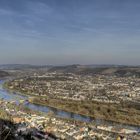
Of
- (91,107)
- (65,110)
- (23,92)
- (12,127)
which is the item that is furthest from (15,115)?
(23,92)

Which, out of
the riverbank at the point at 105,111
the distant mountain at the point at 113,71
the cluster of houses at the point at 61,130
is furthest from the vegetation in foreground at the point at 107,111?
the distant mountain at the point at 113,71

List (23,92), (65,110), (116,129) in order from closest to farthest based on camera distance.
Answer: (116,129) → (65,110) → (23,92)

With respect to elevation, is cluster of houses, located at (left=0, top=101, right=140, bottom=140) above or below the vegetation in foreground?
above

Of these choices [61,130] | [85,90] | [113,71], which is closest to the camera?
[61,130]

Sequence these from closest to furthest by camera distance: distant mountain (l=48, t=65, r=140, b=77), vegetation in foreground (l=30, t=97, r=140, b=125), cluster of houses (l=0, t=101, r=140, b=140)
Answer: cluster of houses (l=0, t=101, r=140, b=140) → vegetation in foreground (l=30, t=97, r=140, b=125) → distant mountain (l=48, t=65, r=140, b=77)

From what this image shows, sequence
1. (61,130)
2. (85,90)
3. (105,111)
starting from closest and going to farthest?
1. (61,130)
2. (105,111)
3. (85,90)

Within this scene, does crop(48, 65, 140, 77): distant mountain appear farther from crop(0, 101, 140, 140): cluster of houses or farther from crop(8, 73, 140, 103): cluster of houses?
crop(0, 101, 140, 140): cluster of houses

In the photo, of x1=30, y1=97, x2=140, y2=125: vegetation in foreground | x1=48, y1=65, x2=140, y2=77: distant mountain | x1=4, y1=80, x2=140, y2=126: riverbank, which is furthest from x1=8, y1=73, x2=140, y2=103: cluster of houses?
x1=48, y1=65, x2=140, y2=77: distant mountain

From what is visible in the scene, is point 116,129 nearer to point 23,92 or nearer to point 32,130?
point 32,130

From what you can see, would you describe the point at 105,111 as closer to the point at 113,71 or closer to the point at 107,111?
the point at 107,111

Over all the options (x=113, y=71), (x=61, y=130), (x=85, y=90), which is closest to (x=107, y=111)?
(x=61, y=130)

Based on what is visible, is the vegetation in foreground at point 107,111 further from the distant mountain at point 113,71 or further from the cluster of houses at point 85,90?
the distant mountain at point 113,71
